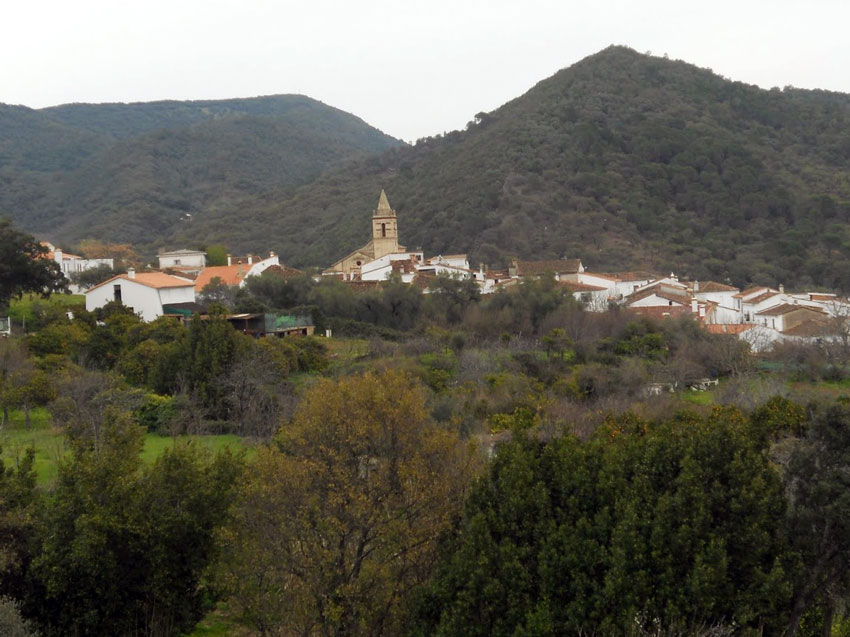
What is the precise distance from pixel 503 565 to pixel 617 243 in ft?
168

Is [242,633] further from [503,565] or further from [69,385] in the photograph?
[69,385]

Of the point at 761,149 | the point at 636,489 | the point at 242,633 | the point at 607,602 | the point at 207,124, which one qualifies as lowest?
the point at 242,633

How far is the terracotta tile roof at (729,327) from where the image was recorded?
1391 inches

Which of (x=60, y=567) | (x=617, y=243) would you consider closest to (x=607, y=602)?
(x=60, y=567)

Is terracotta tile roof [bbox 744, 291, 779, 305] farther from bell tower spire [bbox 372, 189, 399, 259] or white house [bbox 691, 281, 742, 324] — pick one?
bell tower spire [bbox 372, 189, 399, 259]

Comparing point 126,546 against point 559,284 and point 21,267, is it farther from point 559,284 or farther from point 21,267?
point 559,284

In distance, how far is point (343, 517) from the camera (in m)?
11.2

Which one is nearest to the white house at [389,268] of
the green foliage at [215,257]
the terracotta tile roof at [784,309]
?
the green foliage at [215,257]

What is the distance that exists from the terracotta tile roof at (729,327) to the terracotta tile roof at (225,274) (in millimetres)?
19342

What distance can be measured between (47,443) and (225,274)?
77.9 feet

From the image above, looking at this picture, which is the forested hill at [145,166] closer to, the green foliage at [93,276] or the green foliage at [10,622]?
the green foliage at [93,276]

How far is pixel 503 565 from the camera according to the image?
33.4 ft

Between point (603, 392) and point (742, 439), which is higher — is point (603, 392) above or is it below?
below

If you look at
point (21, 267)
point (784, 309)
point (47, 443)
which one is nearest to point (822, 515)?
point (47, 443)
